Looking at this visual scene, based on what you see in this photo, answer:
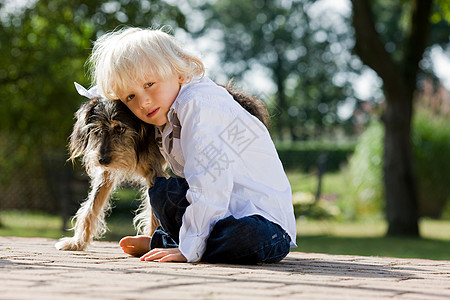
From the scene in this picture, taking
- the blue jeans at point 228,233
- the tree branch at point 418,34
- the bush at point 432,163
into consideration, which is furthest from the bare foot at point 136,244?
the bush at point 432,163

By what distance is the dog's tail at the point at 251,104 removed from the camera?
4.29 m

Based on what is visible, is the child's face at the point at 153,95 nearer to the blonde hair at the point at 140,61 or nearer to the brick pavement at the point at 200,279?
the blonde hair at the point at 140,61

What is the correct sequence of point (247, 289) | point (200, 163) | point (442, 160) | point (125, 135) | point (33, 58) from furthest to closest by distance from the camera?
1. point (442, 160)
2. point (33, 58)
3. point (125, 135)
4. point (200, 163)
5. point (247, 289)

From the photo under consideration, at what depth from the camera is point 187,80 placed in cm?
392

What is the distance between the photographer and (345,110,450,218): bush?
15.6 meters

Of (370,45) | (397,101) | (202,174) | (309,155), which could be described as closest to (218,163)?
(202,174)

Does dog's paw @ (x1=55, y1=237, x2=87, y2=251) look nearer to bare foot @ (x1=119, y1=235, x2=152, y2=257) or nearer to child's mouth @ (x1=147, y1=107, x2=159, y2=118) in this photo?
bare foot @ (x1=119, y1=235, x2=152, y2=257)

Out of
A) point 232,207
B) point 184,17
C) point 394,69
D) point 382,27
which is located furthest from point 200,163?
point 382,27

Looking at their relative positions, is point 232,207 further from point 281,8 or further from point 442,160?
point 281,8

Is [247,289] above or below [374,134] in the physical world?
below

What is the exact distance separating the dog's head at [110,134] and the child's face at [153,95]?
10.4 inches

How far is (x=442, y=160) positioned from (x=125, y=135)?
12859 millimetres

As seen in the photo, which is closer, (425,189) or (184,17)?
(184,17)

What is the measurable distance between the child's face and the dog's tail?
0.55 meters
